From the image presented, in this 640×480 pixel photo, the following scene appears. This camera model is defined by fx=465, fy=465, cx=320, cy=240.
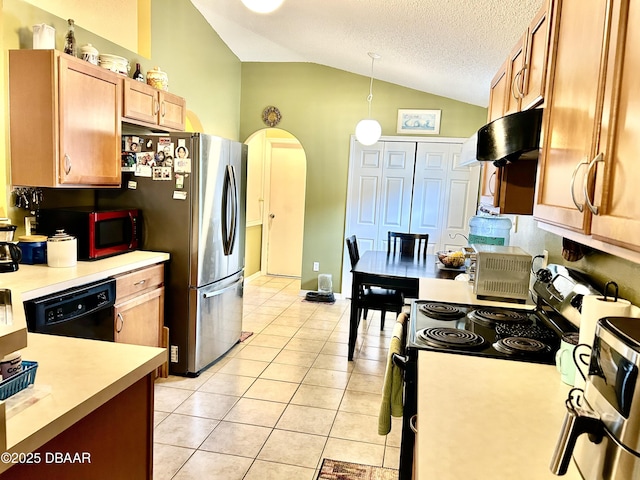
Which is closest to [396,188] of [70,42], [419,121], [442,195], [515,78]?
[442,195]

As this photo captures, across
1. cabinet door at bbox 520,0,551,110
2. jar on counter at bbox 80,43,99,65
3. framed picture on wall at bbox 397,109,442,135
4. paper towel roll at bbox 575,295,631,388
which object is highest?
framed picture on wall at bbox 397,109,442,135

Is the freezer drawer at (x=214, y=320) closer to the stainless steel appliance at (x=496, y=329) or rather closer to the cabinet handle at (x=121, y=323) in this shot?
the cabinet handle at (x=121, y=323)

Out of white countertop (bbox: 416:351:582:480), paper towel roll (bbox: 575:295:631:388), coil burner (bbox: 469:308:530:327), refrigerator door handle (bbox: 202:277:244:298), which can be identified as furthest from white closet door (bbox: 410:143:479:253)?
paper towel roll (bbox: 575:295:631:388)

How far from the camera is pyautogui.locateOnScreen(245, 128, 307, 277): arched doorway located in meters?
6.77

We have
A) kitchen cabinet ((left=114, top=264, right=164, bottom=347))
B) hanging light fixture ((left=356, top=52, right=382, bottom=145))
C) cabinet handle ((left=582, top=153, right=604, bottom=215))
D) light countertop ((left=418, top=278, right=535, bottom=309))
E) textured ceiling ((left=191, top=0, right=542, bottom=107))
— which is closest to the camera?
cabinet handle ((left=582, top=153, right=604, bottom=215))

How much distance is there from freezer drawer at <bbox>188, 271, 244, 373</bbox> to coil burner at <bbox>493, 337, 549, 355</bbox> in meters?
2.25

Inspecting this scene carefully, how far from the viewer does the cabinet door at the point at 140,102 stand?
3.17 meters

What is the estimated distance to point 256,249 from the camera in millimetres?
6906

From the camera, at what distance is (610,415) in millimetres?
811

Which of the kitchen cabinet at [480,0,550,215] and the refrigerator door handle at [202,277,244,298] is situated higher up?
the kitchen cabinet at [480,0,550,215]

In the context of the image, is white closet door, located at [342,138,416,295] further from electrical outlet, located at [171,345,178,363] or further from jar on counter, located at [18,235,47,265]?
jar on counter, located at [18,235,47,265]

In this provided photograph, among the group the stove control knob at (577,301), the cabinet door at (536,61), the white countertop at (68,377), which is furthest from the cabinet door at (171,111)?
the stove control knob at (577,301)

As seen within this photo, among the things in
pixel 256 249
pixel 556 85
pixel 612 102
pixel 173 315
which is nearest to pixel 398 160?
pixel 256 249

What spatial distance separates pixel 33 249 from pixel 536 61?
2.73 meters
